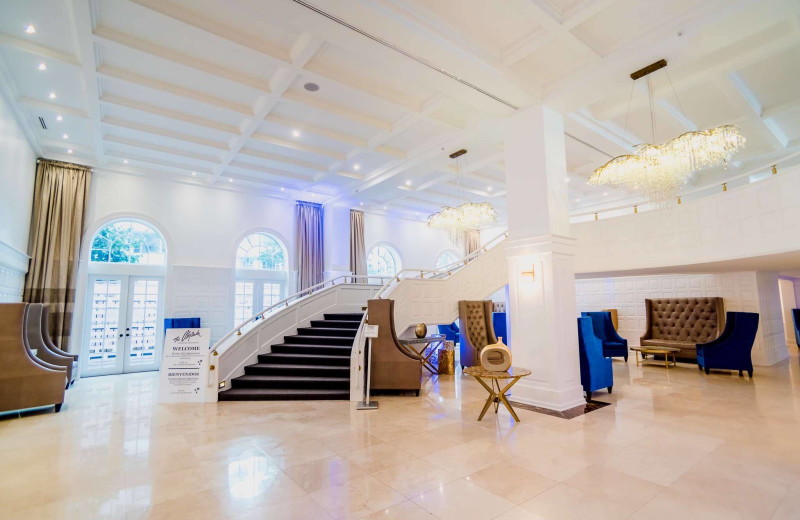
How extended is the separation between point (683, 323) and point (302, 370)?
337 inches

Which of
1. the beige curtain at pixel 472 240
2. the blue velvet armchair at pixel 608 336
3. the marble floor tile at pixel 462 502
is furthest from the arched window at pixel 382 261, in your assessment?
the marble floor tile at pixel 462 502

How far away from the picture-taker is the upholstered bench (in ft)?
27.3

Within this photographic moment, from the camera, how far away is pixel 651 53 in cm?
455

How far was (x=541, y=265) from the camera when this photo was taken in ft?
17.0

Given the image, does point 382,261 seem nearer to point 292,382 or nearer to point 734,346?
point 292,382

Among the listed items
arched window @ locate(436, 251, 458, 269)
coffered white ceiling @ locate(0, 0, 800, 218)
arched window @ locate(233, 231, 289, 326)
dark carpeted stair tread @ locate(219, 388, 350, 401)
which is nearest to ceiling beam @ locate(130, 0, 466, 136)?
coffered white ceiling @ locate(0, 0, 800, 218)

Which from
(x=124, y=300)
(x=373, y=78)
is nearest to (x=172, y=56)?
(x=373, y=78)

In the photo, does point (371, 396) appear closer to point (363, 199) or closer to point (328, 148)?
point (328, 148)

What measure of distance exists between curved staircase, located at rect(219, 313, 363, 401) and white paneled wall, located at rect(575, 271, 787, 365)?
7.43 metres

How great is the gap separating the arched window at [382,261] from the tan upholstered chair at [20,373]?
333 inches

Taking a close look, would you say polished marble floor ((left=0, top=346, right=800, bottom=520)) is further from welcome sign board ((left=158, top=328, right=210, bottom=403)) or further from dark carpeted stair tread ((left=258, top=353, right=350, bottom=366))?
dark carpeted stair tread ((left=258, top=353, right=350, bottom=366))

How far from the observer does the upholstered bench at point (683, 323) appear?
834 cm

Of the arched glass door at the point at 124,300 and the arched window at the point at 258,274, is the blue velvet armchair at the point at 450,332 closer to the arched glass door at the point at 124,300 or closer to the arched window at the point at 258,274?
the arched window at the point at 258,274

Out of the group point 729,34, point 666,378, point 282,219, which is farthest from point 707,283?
point 282,219
